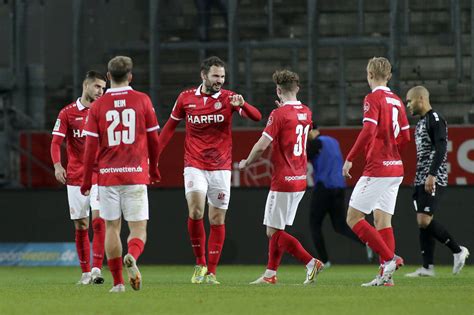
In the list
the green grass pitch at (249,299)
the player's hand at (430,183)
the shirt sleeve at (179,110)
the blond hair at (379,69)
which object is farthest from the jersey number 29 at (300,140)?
the player's hand at (430,183)

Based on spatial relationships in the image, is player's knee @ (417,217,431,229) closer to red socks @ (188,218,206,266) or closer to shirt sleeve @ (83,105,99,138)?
red socks @ (188,218,206,266)

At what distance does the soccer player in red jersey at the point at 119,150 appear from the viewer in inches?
384

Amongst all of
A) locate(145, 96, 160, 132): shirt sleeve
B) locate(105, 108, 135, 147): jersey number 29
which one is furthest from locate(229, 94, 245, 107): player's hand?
locate(105, 108, 135, 147): jersey number 29

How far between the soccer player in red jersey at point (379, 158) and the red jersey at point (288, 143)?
0.68 metres

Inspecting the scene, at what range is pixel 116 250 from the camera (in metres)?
9.82

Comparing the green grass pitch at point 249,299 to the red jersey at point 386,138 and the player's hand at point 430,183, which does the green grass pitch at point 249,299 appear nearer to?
the player's hand at point 430,183

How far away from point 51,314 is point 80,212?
158 inches

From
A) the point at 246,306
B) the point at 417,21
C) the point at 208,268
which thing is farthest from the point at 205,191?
the point at 417,21

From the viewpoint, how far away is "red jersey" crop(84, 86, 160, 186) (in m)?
9.77

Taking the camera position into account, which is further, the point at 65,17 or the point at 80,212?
the point at 65,17

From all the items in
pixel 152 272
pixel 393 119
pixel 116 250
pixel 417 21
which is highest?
pixel 417 21

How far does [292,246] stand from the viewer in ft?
37.7

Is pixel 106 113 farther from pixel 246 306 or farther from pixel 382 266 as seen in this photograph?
pixel 382 266

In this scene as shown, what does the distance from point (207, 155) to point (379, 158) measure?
68.8 inches
